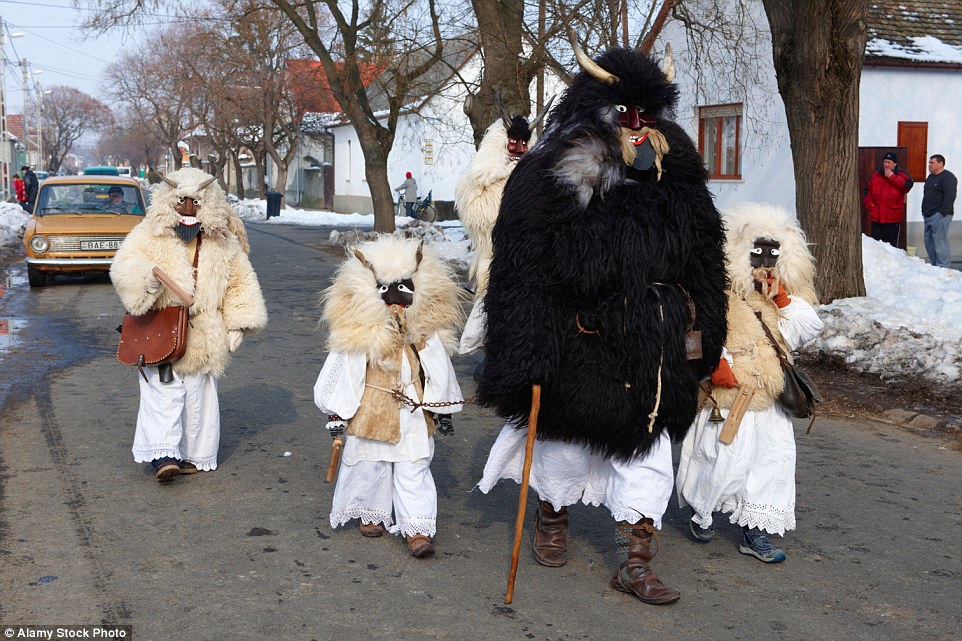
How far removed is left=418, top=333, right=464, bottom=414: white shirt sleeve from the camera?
5.06 meters

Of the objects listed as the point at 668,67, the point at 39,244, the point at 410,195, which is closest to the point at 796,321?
the point at 668,67

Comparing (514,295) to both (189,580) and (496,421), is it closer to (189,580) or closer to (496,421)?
(189,580)

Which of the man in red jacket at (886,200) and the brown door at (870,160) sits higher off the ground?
the brown door at (870,160)

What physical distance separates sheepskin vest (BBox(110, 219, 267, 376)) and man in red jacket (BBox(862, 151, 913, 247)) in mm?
12465

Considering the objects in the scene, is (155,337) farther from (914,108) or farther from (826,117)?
(914,108)

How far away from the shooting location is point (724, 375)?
4.73 m

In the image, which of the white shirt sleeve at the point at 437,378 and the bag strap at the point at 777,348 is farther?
the white shirt sleeve at the point at 437,378

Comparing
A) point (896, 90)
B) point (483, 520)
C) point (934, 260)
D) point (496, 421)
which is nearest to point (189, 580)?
point (483, 520)

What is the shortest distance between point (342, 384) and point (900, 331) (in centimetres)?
659

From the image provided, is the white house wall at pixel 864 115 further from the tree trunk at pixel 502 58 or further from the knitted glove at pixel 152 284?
the knitted glove at pixel 152 284

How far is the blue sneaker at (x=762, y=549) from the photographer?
4.88 metres

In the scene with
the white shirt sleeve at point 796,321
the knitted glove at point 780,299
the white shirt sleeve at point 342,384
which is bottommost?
the white shirt sleeve at point 342,384

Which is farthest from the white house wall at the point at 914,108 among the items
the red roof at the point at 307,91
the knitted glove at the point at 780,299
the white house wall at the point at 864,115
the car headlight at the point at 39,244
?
the red roof at the point at 307,91

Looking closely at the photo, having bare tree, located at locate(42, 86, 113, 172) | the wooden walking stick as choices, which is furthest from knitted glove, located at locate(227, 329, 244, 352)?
bare tree, located at locate(42, 86, 113, 172)
